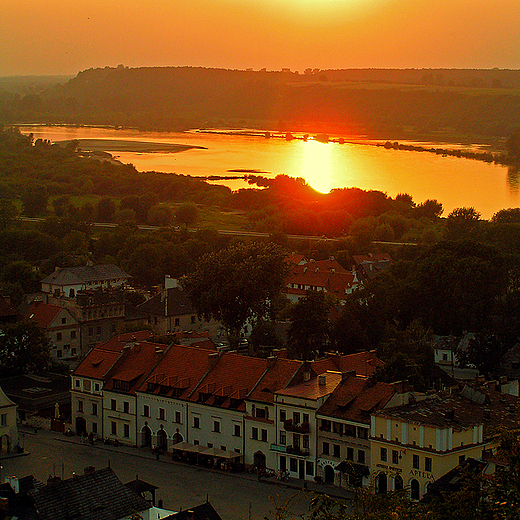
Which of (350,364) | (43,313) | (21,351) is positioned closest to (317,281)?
(43,313)

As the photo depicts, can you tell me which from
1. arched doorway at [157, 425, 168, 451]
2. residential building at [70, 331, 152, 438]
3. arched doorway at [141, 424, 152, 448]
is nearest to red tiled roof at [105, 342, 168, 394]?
residential building at [70, 331, 152, 438]

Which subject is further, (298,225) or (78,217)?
(78,217)

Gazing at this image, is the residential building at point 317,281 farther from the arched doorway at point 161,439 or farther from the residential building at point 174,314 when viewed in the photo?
the arched doorway at point 161,439

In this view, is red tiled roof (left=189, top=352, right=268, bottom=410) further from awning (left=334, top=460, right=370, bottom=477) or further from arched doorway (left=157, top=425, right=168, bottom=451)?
awning (left=334, top=460, right=370, bottom=477)

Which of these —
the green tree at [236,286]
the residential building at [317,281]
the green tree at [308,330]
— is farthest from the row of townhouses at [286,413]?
the residential building at [317,281]

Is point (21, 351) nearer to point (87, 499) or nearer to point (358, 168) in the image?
point (87, 499)

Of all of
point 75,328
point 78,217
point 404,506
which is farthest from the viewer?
point 78,217

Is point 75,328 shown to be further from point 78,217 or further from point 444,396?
point 78,217

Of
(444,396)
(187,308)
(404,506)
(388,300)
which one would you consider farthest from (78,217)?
(404,506)
